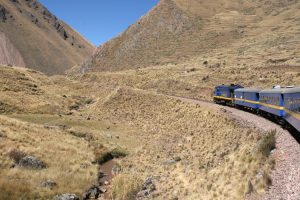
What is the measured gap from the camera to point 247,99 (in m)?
42.4

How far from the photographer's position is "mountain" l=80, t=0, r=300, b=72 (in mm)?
115219

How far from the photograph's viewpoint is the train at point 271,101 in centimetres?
2408

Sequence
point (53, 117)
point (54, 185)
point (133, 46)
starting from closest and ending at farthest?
1. point (54, 185)
2. point (53, 117)
3. point (133, 46)

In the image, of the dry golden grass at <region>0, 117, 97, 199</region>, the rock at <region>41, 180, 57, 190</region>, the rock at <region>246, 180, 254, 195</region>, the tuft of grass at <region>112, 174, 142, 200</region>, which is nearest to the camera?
the rock at <region>246, 180, 254, 195</region>

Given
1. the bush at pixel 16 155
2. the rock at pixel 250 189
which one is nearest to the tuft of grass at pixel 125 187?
the bush at pixel 16 155

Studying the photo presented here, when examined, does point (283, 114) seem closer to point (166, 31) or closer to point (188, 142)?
point (188, 142)

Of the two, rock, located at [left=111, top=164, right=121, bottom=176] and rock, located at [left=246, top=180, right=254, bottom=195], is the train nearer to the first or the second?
rock, located at [left=246, top=180, right=254, bottom=195]

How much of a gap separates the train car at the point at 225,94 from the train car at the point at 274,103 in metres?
15.3

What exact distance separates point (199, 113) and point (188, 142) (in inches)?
294

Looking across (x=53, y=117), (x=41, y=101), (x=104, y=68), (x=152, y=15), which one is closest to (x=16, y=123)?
(x=53, y=117)

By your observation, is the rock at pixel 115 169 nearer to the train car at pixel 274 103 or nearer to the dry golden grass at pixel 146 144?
the dry golden grass at pixel 146 144

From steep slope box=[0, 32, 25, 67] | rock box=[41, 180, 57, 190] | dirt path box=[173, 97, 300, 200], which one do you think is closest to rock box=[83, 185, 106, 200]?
rock box=[41, 180, 57, 190]

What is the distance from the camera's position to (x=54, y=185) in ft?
84.1

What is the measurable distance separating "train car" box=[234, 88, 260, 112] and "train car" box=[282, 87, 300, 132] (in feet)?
38.3
